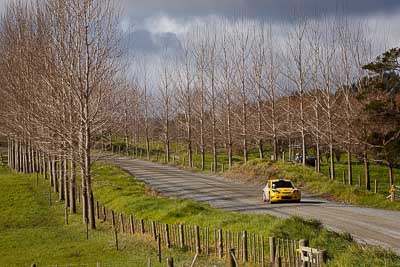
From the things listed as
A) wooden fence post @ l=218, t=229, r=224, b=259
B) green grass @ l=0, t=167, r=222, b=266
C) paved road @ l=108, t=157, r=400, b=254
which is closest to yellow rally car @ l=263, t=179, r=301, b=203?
paved road @ l=108, t=157, r=400, b=254

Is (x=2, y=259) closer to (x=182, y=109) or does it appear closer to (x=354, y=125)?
(x=354, y=125)

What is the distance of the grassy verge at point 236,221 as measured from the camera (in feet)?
42.2

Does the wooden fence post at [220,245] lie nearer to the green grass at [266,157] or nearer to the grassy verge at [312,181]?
the grassy verge at [312,181]

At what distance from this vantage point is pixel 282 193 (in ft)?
120

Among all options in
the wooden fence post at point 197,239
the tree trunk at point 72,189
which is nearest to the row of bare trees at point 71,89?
the tree trunk at point 72,189

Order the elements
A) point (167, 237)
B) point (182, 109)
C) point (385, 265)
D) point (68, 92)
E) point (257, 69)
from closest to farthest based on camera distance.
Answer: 1. point (385, 265)
2. point (167, 237)
3. point (68, 92)
4. point (257, 69)
5. point (182, 109)

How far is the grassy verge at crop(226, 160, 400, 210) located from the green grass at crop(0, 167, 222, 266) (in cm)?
1551

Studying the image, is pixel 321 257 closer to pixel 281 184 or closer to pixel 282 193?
pixel 282 193

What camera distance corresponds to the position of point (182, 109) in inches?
2896

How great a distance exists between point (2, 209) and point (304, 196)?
65.5ft

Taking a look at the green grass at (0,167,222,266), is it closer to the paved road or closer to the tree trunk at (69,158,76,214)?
the tree trunk at (69,158,76,214)

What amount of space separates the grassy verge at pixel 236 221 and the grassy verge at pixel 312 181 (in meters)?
10.3

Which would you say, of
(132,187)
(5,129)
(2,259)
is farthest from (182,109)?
(2,259)

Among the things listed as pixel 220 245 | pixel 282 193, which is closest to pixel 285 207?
pixel 282 193
